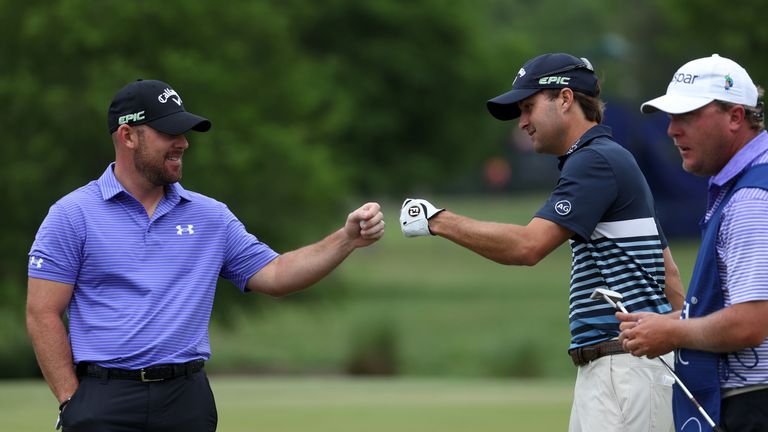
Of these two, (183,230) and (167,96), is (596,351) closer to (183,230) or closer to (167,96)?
(183,230)

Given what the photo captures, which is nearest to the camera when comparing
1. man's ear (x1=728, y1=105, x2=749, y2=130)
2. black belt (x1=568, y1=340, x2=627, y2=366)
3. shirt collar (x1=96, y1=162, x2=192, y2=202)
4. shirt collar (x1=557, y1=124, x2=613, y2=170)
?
man's ear (x1=728, y1=105, x2=749, y2=130)

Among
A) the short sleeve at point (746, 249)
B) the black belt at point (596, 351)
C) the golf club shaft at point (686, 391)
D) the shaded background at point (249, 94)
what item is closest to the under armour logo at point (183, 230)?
the black belt at point (596, 351)

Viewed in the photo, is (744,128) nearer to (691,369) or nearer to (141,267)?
(691,369)

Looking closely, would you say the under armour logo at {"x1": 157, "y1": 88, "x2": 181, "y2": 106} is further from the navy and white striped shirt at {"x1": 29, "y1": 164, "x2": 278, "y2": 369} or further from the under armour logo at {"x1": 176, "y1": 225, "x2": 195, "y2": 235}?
the under armour logo at {"x1": 176, "y1": 225, "x2": 195, "y2": 235}

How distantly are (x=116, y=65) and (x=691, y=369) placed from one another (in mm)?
18762

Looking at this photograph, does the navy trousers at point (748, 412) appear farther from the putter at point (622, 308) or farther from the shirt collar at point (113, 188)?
the shirt collar at point (113, 188)

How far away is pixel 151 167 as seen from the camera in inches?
244

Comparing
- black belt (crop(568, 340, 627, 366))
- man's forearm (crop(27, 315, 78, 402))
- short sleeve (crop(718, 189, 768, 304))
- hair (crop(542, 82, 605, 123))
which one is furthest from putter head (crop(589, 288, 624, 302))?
man's forearm (crop(27, 315, 78, 402))

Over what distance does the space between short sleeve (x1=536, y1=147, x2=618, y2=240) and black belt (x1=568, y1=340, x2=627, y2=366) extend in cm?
49

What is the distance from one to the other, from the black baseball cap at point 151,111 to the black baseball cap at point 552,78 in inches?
56.2

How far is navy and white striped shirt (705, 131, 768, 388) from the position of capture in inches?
190

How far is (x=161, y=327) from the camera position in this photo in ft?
19.6

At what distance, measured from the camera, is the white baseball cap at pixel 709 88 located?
203 inches

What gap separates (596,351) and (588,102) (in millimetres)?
1113
